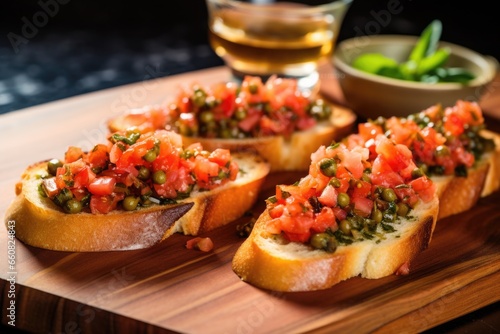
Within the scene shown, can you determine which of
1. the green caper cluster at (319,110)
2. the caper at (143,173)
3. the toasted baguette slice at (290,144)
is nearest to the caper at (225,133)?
the toasted baguette slice at (290,144)

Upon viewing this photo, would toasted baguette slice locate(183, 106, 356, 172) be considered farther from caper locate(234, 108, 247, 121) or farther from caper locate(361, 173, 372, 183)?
caper locate(361, 173, 372, 183)

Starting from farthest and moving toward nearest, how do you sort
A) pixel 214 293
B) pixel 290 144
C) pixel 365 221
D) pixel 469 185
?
pixel 290 144, pixel 469 185, pixel 365 221, pixel 214 293

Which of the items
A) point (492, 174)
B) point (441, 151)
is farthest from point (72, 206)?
point (492, 174)

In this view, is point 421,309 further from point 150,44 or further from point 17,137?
point 150,44

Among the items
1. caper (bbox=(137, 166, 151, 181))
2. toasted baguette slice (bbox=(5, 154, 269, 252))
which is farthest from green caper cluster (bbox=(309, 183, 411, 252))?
caper (bbox=(137, 166, 151, 181))

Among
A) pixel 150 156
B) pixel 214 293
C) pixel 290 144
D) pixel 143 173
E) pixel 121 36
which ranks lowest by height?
pixel 121 36

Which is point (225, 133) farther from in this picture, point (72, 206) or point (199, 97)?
point (72, 206)

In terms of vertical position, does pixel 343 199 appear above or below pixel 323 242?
above
